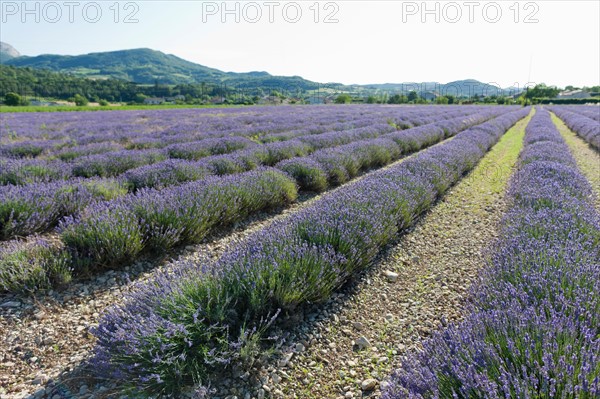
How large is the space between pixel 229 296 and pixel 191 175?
13.2 feet

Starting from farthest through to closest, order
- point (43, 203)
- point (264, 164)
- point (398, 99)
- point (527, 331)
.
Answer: point (398, 99) → point (264, 164) → point (43, 203) → point (527, 331)

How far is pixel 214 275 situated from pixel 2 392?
131 centimetres

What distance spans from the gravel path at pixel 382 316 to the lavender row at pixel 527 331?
35 centimetres

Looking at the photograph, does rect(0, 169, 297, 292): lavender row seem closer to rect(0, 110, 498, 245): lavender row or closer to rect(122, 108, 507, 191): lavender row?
rect(0, 110, 498, 245): lavender row

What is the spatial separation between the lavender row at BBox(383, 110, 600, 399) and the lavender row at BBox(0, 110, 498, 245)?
3729 mm

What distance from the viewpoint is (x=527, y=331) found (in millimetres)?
1694

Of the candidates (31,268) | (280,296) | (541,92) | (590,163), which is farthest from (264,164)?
A: (541,92)

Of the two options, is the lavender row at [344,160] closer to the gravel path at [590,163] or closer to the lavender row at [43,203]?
the lavender row at [43,203]

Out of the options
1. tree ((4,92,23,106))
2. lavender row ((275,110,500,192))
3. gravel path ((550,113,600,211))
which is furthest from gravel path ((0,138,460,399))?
tree ((4,92,23,106))

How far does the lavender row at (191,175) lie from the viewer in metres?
3.98

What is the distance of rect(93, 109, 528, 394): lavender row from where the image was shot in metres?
1.88

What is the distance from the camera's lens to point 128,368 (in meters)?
1.87

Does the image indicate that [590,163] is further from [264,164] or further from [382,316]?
[382,316]

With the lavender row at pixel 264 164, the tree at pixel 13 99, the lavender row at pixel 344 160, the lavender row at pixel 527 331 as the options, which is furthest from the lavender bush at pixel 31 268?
the tree at pixel 13 99
